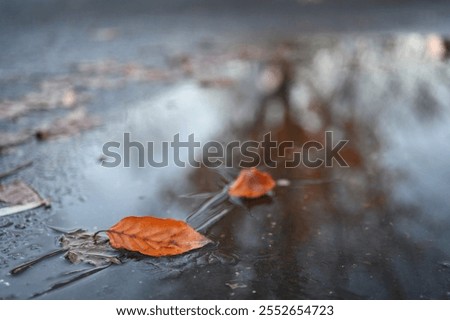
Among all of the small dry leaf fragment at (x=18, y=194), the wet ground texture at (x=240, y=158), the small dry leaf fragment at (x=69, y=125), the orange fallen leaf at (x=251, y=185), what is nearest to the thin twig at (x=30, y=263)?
the wet ground texture at (x=240, y=158)

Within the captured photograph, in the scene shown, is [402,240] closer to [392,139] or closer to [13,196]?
[392,139]

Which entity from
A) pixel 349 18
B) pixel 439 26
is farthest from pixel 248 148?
pixel 349 18

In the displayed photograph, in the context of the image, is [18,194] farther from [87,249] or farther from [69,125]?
[69,125]

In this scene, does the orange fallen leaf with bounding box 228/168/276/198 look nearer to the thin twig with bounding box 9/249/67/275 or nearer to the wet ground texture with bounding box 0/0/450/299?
the wet ground texture with bounding box 0/0/450/299

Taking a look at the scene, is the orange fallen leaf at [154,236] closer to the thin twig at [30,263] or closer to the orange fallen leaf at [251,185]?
the thin twig at [30,263]

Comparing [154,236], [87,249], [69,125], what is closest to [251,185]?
[154,236]

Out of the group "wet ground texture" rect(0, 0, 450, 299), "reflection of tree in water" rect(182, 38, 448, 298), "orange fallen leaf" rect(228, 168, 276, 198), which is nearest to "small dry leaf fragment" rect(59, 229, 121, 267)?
"wet ground texture" rect(0, 0, 450, 299)

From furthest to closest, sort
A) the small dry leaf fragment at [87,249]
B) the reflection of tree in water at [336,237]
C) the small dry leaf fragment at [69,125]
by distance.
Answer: the small dry leaf fragment at [69,125]
the small dry leaf fragment at [87,249]
the reflection of tree in water at [336,237]
